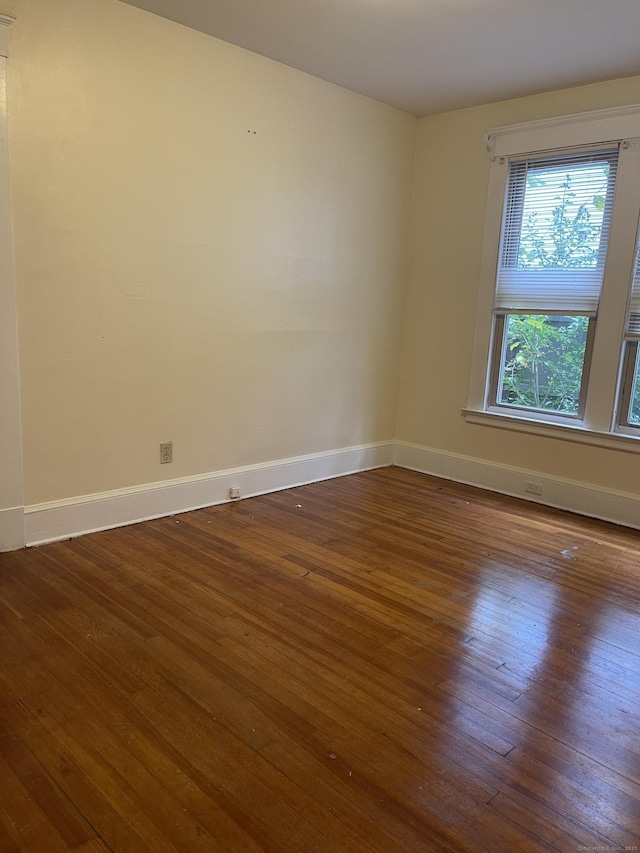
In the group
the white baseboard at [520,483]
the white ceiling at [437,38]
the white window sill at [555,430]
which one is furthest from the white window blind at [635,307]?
the white ceiling at [437,38]

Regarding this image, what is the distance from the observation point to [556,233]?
4.07 m

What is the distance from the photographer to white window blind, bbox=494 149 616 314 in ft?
12.7

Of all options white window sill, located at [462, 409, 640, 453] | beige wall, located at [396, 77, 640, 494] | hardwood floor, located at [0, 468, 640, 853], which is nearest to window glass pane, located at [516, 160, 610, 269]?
beige wall, located at [396, 77, 640, 494]

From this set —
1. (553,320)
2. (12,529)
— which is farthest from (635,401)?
(12,529)

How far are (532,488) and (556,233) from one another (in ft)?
5.82

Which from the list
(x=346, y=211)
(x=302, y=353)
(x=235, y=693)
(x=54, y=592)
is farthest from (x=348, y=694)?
(x=346, y=211)

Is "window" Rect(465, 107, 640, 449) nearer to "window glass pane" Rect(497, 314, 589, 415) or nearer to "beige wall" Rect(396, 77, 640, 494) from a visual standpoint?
"window glass pane" Rect(497, 314, 589, 415)

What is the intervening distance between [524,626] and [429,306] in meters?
2.93

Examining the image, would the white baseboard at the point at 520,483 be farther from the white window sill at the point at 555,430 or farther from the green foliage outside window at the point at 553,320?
the green foliage outside window at the point at 553,320

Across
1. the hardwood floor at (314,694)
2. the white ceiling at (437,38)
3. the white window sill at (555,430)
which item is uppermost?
the white ceiling at (437,38)

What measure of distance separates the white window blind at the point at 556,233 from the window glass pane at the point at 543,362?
11cm

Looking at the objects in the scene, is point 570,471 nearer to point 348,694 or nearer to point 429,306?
point 429,306

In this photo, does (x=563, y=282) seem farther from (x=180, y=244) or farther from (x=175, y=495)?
(x=175, y=495)

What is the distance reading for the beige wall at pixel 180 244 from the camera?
2914mm
